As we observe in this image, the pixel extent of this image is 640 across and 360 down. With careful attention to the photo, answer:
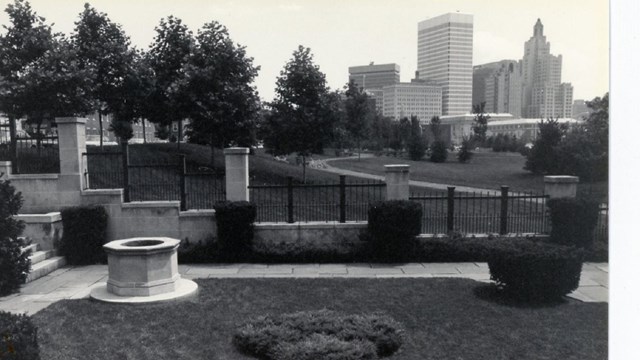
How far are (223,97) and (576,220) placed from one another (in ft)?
49.6

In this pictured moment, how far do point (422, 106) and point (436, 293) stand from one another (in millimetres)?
150557

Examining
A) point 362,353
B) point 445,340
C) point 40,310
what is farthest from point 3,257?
point 445,340

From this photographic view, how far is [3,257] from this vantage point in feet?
30.1

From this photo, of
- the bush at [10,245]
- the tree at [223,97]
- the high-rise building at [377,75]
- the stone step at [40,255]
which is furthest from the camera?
the high-rise building at [377,75]

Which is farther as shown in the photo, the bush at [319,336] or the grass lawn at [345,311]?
the grass lawn at [345,311]

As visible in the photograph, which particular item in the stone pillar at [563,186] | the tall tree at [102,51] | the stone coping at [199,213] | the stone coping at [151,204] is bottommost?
the stone coping at [199,213]

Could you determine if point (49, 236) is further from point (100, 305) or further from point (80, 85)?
point (80, 85)

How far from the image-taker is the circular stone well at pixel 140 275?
8.91 metres

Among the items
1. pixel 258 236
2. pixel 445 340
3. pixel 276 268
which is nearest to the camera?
pixel 445 340

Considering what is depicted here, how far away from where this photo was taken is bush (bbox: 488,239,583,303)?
8594 millimetres

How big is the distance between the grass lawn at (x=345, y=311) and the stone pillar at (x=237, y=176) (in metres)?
3.30

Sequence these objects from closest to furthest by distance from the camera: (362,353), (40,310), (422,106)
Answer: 1. (362,353)
2. (40,310)
3. (422,106)

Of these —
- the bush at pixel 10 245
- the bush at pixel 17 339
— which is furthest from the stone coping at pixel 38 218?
the bush at pixel 17 339

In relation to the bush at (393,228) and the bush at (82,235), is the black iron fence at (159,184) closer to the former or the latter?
the bush at (82,235)
